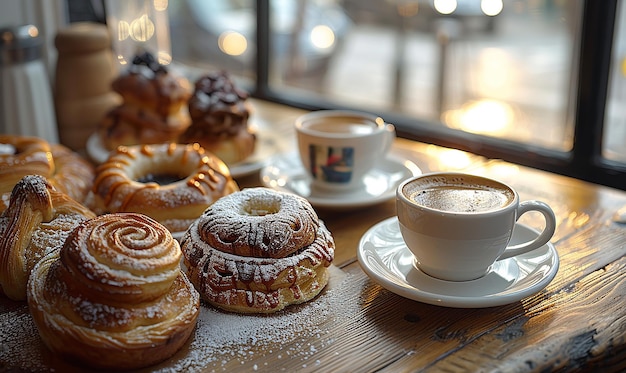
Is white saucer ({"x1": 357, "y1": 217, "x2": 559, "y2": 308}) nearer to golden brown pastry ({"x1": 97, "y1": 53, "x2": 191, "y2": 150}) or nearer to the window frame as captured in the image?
the window frame

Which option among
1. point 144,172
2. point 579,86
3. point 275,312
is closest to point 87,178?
point 144,172

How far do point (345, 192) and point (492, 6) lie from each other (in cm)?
205

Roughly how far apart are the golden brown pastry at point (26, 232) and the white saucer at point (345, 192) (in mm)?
438

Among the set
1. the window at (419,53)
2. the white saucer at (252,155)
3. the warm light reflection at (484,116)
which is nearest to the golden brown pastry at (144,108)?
the white saucer at (252,155)

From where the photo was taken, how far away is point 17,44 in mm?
1402

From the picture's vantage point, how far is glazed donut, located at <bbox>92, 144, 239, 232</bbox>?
3.56 ft

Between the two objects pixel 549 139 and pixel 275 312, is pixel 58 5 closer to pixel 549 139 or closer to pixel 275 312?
pixel 275 312

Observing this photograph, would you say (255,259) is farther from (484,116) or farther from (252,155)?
(484,116)

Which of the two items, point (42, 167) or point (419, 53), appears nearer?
point (42, 167)

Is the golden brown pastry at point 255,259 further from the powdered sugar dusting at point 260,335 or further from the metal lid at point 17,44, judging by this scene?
the metal lid at point 17,44

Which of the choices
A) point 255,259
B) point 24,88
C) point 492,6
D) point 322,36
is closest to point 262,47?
point 24,88

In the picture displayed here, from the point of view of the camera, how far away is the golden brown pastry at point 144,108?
142cm

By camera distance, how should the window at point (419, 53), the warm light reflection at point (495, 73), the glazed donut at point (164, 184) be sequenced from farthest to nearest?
the warm light reflection at point (495, 73), the window at point (419, 53), the glazed donut at point (164, 184)

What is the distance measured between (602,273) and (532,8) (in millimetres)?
2179
